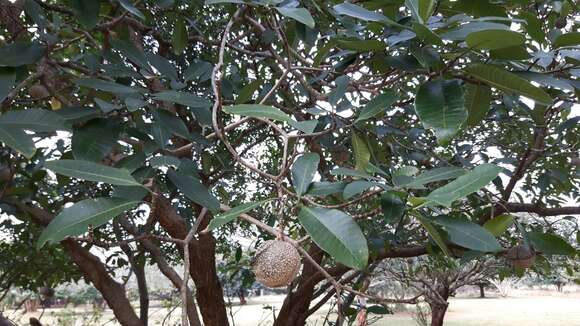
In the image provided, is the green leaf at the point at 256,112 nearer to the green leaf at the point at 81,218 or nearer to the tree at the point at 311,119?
the tree at the point at 311,119

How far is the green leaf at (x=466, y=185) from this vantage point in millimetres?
672

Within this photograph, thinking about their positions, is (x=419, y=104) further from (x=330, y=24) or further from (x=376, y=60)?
(x=330, y=24)

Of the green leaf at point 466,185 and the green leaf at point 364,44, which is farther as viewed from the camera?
the green leaf at point 364,44

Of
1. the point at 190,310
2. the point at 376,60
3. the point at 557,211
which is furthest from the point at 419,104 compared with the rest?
the point at 557,211

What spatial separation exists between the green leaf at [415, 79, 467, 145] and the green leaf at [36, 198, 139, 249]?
18.2 inches

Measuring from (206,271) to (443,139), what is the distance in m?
1.74

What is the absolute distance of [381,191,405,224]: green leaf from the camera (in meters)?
0.86

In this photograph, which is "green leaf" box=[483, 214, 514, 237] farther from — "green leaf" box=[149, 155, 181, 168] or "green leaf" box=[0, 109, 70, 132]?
"green leaf" box=[0, 109, 70, 132]

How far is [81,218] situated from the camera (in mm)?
715

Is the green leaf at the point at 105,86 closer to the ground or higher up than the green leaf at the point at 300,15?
closer to the ground

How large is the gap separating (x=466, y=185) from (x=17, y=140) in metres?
0.66

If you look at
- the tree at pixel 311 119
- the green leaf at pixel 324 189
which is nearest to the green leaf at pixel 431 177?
the tree at pixel 311 119

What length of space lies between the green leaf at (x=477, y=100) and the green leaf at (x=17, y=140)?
80 centimetres

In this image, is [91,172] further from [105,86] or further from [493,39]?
[493,39]
